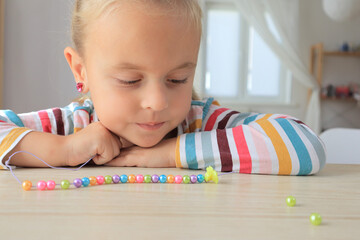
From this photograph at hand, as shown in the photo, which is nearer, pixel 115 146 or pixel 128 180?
pixel 128 180

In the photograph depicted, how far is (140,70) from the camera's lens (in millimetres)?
604

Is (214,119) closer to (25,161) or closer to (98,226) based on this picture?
(25,161)

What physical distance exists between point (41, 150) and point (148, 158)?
0.19m

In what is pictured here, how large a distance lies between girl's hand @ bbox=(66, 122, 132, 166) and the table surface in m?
0.12

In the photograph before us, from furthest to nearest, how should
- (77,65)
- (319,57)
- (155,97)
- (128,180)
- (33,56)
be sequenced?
(319,57) → (33,56) → (77,65) → (155,97) → (128,180)

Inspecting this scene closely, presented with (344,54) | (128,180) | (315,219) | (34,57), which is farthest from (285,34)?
(315,219)

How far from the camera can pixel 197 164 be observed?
2.10 feet

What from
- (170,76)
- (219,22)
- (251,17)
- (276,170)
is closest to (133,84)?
(170,76)

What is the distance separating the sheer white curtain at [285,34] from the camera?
335 cm

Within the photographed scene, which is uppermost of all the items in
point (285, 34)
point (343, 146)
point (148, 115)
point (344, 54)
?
point (285, 34)

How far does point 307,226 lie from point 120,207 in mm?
172

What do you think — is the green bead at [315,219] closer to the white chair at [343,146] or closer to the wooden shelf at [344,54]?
the white chair at [343,146]

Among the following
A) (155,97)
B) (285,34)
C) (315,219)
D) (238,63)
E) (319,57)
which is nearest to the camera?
(315,219)

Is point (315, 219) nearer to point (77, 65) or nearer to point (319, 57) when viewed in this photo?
point (77, 65)
